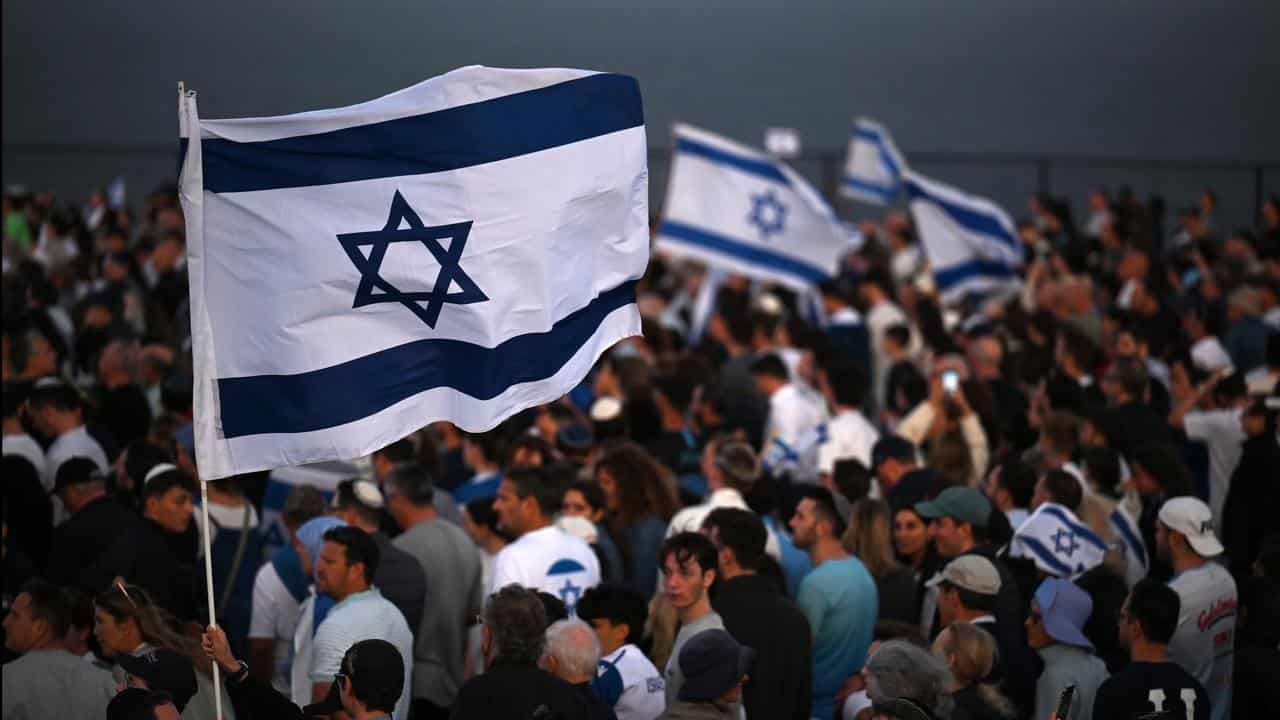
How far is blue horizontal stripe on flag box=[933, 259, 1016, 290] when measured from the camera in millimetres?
14469

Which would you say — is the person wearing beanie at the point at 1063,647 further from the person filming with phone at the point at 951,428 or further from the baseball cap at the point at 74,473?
the baseball cap at the point at 74,473

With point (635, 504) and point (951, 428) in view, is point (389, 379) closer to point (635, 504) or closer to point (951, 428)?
point (635, 504)

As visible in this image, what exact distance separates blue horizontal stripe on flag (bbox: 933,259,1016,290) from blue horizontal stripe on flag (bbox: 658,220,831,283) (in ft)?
6.30

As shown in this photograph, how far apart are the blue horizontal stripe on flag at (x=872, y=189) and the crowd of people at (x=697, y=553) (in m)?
7.34

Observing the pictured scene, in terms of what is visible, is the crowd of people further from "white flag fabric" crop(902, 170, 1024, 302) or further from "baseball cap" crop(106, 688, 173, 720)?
"white flag fabric" crop(902, 170, 1024, 302)

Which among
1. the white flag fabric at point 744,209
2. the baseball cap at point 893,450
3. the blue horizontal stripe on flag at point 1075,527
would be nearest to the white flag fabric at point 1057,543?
the blue horizontal stripe on flag at point 1075,527

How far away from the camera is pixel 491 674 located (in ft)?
16.0

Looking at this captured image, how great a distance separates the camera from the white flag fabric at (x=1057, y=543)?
639cm

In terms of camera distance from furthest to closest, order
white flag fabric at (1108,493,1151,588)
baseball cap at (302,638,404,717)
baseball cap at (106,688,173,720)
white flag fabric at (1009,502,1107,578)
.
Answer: white flag fabric at (1108,493,1151,588) → white flag fabric at (1009,502,1107,578) → baseball cap at (302,638,404,717) → baseball cap at (106,688,173,720)

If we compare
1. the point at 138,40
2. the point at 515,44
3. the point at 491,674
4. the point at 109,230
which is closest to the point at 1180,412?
the point at 491,674

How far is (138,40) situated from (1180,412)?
18112 mm

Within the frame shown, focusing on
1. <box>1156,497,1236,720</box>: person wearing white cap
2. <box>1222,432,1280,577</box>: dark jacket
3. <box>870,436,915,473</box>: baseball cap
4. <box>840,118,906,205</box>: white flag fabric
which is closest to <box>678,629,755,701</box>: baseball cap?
<box>1156,497,1236,720</box>: person wearing white cap

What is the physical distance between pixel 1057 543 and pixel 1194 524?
56cm

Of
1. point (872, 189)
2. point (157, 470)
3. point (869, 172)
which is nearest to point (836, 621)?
point (157, 470)
